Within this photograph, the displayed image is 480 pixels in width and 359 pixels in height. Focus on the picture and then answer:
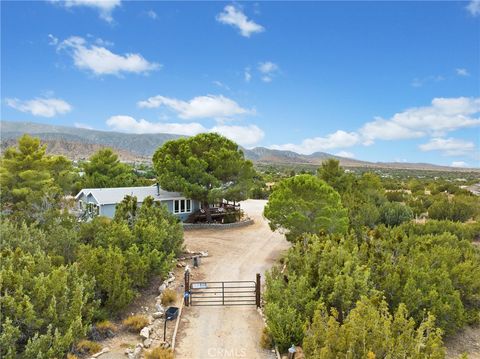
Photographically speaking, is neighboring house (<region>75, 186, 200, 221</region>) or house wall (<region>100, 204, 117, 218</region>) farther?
neighboring house (<region>75, 186, 200, 221</region>)

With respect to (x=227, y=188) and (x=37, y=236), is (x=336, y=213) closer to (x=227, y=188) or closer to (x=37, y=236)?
(x=227, y=188)

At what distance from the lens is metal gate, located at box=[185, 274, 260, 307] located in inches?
574

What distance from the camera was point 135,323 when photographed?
42.2 feet

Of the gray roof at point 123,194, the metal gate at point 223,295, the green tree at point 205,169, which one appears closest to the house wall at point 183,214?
the gray roof at point 123,194

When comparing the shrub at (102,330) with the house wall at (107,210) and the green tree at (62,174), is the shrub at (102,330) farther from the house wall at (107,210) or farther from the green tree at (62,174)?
the green tree at (62,174)

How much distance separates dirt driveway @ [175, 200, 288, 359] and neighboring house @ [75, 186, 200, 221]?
3.73 meters

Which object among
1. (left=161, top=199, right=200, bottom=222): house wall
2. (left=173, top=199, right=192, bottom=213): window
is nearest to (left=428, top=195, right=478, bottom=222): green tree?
(left=161, top=199, right=200, bottom=222): house wall

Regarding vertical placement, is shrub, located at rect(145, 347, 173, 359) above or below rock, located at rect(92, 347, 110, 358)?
above

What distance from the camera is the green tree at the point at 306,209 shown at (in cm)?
2006

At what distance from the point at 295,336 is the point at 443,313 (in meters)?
6.31

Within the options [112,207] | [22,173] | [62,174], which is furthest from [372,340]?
[62,174]

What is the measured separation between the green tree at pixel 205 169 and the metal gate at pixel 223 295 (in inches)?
476

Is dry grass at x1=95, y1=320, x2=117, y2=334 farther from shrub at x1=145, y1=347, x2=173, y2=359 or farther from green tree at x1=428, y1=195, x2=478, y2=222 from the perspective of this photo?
green tree at x1=428, y1=195, x2=478, y2=222

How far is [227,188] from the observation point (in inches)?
1131
